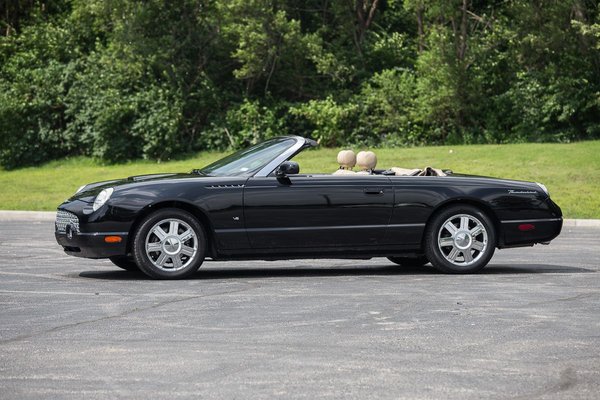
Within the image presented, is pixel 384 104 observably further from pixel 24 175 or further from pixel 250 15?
pixel 24 175

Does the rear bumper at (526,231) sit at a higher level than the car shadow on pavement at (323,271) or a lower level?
higher

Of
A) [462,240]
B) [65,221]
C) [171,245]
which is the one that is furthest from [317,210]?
[65,221]

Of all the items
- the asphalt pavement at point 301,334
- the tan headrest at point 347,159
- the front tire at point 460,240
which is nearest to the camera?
the asphalt pavement at point 301,334

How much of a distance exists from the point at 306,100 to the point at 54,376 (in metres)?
36.0

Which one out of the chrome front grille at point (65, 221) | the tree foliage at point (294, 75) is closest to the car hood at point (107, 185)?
the chrome front grille at point (65, 221)

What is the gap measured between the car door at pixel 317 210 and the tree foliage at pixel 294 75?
25.5 metres

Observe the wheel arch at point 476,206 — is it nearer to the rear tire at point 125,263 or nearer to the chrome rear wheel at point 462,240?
the chrome rear wheel at point 462,240

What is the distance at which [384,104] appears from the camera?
39.6m

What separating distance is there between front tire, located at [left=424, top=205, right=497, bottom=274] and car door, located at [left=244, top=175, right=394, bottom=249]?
533mm

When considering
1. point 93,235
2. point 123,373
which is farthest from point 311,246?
point 123,373

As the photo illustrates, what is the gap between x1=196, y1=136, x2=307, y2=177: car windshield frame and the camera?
11.6m

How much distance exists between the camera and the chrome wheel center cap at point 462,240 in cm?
1196

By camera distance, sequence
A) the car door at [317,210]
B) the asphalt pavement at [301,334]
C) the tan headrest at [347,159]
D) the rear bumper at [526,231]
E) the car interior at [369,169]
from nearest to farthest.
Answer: the asphalt pavement at [301,334] → the car door at [317,210] → the rear bumper at [526,231] → the car interior at [369,169] → the tan headrest at [347,159]

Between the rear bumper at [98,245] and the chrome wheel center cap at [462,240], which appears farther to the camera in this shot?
the chrome wheel center cap at [462,240]
